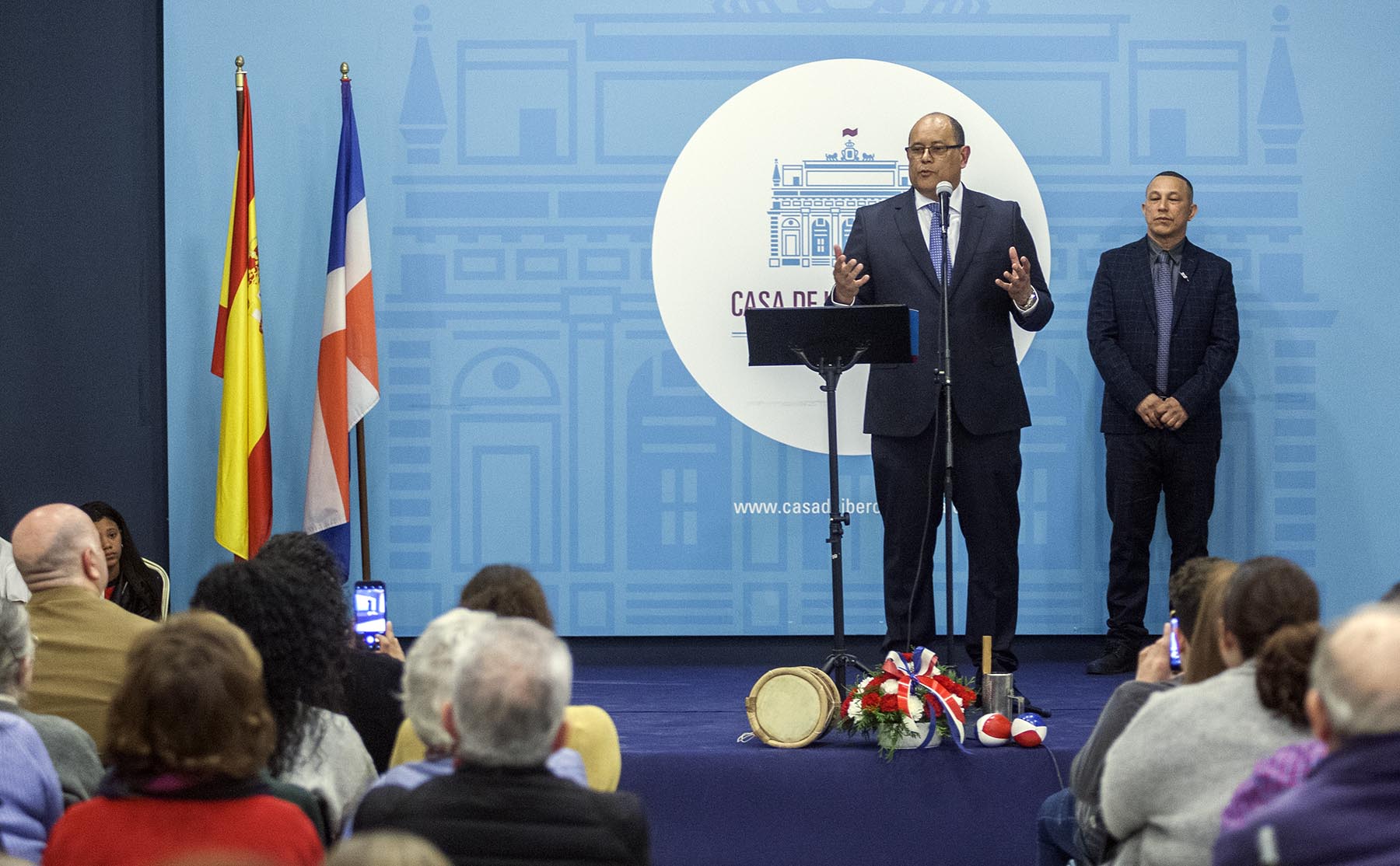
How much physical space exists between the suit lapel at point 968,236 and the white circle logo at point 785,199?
947mm

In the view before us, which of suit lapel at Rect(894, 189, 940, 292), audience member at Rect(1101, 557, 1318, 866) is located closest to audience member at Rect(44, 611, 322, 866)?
audience member at Rect(1101, 557, 1318, 866)

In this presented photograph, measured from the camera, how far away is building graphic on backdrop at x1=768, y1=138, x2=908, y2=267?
227 inches

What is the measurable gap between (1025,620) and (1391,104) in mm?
2581

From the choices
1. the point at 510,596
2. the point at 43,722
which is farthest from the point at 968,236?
A: the point at 43,722

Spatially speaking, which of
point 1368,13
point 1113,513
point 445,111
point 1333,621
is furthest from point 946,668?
point 1368,13

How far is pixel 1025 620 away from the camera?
19.0ft

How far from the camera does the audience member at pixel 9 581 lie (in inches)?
188

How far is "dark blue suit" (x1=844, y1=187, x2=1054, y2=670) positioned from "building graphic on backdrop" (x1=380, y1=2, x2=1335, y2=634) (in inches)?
37.7

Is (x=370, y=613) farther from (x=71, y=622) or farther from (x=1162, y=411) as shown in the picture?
(x=1162, y=411)

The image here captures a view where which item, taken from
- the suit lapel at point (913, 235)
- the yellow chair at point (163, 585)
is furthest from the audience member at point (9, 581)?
the suit lapel at point (913, 235)

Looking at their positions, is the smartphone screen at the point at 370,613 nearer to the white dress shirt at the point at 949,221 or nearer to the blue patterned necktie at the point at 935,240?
the white dress shirt at the point at 949,221

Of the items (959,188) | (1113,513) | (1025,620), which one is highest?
(959,188)

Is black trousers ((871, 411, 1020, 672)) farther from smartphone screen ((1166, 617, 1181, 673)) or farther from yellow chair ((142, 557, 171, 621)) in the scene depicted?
yellow chair ((142, 557, 171, 621))

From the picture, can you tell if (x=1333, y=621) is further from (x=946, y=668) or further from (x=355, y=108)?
(x=355, y=108)
